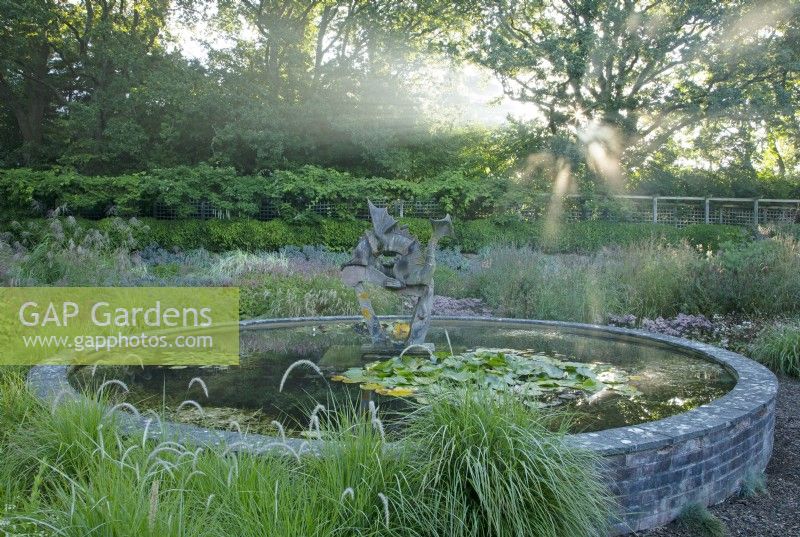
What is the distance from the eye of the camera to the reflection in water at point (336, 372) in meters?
3.63

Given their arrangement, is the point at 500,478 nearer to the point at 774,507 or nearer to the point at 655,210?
the point at 774,507

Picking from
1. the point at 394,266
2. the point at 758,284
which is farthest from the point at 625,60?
the point at 394,266

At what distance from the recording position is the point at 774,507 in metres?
3.21

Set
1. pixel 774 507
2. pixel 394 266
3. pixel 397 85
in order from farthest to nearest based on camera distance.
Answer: pixel 397 85
pixel 394 266
pixel 774 507

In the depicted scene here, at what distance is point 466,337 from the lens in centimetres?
613

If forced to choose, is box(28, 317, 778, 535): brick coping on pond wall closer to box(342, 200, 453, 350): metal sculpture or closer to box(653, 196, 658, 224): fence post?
box(342, 200, 453, 350): metal sculpture

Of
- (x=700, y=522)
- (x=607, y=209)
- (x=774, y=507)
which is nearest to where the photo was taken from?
(x=700, y=522)

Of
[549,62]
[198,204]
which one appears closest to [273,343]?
[198,204]

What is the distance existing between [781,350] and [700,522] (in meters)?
3.64

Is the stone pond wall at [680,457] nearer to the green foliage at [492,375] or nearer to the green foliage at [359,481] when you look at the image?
the green foliage at [359,481]

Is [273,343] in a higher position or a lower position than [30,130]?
lower

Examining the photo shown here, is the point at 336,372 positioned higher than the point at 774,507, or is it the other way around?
the point at 336,372

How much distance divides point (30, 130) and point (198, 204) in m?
8.39

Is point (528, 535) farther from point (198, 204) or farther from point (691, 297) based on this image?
point (198, 204)
